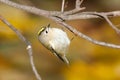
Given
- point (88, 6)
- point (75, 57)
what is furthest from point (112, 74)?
point (88, 6)

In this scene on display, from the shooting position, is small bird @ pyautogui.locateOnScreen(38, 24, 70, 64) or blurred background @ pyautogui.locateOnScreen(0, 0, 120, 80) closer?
small bird @ pyautogui.locateOnScreen(38, 24, 70, 64)

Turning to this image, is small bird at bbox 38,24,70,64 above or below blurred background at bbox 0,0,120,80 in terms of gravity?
below

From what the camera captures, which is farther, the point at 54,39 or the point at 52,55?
the point at 52,55

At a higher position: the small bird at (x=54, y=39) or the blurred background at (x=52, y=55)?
the blurred background at (x=52, y=55)

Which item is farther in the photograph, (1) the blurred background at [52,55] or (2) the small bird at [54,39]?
(1) the blurred background at [52,55]
